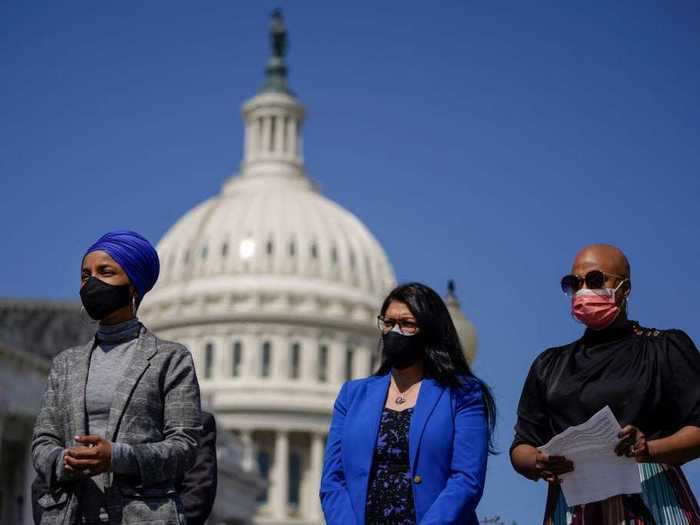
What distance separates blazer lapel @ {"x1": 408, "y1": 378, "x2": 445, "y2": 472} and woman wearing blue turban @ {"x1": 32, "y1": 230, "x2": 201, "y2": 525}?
1.08 m

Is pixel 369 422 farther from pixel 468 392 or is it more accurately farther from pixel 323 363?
pixel 323 363

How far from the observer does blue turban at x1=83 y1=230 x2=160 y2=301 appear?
8.52 meters

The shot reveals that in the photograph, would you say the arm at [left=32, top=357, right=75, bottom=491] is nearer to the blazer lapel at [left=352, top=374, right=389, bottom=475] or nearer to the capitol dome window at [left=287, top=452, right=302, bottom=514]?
the blazer lapel at [left=352, top=374, right=389, bottom=475]

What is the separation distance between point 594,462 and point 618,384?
1.34 feet

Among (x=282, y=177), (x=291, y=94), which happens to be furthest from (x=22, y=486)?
(x=291, y=94)

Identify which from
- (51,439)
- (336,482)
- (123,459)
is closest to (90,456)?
(123,459)

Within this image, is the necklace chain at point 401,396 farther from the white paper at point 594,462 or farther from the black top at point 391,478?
the white paper at point 594,462

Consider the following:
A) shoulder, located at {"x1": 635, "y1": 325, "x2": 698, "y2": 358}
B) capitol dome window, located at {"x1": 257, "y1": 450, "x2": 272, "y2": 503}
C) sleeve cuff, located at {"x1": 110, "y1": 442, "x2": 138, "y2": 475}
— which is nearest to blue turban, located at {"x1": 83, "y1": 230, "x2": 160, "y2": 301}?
sleeve cuff, located at {"x1": 110, "y1": 442, "x2": 138, "y2": 475}

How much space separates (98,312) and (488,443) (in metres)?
2.03

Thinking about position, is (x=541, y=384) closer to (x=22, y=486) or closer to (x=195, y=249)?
(x=22, y=486)

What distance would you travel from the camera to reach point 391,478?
28.3 feet

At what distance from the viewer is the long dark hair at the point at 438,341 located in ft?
29.3

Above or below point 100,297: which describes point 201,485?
below

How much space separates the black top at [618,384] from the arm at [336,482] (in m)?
0.88
